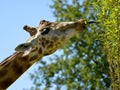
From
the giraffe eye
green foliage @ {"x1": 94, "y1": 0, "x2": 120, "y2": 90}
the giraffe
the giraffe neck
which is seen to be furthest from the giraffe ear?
green foliage @ {"x1": 94, "y1": 0, "x2": 120, "y2": 90}

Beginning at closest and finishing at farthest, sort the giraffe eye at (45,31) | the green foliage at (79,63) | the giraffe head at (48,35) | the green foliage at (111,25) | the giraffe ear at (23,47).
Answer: the giraffe ear at (23,47) < the giraffe head at (48,35) < the giraffe eye at (45,31) < the green foliage at (111,25) < the green foliage at (79,63)

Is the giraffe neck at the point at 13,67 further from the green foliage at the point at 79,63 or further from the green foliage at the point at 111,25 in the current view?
the green foliage at the point at 79,63

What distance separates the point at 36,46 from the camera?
6.47 metres

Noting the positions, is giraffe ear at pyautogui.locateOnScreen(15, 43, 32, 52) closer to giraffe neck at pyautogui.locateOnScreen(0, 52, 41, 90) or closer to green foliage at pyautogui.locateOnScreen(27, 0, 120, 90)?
giraffe neck at pyautogui.locateOnScreen(0, 52, 41, 90)

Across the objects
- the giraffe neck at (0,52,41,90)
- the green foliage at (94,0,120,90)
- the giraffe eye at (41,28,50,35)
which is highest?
the giraffe eye at (41,28,50,35)

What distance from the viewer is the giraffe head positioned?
636cm

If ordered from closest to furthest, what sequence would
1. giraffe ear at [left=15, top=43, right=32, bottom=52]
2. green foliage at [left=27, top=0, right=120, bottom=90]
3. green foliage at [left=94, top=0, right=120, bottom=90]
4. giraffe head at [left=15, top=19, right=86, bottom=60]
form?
1. giraffe ear at [left=15, top=43, right=32, bottom=52]
2. giraffe head at [left=15, top=19, right=86, bottom=60]
3. green foliage at [left=94, top=0, right=120, bottom=90]
4. green foliage at [left=27, top=0, right=120, bottom=90]

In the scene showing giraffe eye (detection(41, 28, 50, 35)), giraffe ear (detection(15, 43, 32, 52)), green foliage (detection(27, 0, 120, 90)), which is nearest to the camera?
giraffe ear (detection(15, 43, 32, 52))

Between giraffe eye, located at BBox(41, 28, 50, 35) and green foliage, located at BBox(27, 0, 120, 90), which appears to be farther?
green foliage, located at BBox(27, 0, 120, 90)

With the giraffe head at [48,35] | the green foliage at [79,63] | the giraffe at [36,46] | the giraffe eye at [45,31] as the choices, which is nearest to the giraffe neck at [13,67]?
the giraffe at [36,46]

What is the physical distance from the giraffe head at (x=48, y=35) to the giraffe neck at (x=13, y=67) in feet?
0.42

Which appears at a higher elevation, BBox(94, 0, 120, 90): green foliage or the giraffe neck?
the giraffe neck

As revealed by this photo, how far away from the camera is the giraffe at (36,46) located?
6.38 metres

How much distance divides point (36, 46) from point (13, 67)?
0.50 m
